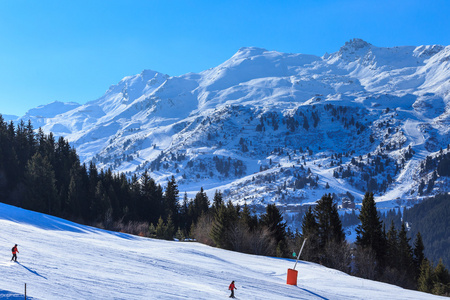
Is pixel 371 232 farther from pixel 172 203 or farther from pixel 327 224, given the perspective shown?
pixel 172 203

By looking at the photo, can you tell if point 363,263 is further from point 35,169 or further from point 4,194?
point 4,194

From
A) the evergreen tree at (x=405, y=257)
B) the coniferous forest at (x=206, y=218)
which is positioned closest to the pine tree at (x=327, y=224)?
the coniferous forest at (x=206, y=218)

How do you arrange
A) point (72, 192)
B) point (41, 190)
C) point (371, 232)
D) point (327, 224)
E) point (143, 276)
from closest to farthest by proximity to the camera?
point (143, 276) → point (371, 232) → point (327, 224) → point (41, 190) → point (72, 192)

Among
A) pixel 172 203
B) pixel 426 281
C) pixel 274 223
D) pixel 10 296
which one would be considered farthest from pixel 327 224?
pixel 10 296

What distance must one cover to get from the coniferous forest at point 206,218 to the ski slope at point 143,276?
14721mm

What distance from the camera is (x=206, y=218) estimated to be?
82.1m

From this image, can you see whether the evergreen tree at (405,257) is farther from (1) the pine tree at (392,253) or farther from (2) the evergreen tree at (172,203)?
(2) the evergreen tree at (172,203)

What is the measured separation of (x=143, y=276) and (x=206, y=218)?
5833 centimetres

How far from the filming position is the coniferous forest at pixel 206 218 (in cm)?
5484

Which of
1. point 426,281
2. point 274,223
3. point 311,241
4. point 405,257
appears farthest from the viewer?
point 274,223

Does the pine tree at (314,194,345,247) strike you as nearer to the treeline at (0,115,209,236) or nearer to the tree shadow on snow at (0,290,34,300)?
the treeline at (0,115,209,236)

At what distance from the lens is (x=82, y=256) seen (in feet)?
91.4

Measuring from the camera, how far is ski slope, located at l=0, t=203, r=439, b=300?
1839 centimetres

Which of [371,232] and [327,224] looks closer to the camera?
[371,232]
